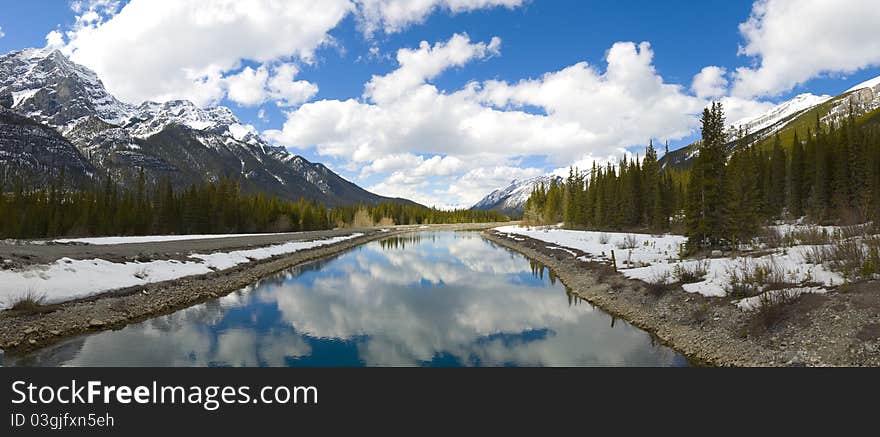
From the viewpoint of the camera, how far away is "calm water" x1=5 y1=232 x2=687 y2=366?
1302 centimetres

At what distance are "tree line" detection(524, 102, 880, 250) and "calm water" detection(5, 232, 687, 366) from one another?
12170 millimetres

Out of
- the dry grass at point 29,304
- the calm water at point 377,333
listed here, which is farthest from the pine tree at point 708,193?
the dry grass at point 29,304

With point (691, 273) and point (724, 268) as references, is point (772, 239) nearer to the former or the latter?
point (724, 268)

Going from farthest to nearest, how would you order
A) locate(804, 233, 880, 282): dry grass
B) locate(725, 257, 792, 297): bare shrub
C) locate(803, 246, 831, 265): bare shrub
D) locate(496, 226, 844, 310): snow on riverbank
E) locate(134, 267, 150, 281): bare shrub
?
locate(134, 267, 150, 281): bare shrub → locate(803, 246, 831, 265): bare shrub → locate(725, 257, 792, 297): bare shrub → locate(496, 226, 844, 310): snow on riverbank → locate(804, 233, 880, 282): dry grass

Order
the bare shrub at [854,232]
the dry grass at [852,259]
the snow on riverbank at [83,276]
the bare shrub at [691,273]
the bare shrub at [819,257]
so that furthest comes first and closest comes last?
the bare shrub at [691,273], the bare shrub at [854,232], the snow on riverbank at [83,276], the bare shrub at [819,257], the dry grass at [852,259]

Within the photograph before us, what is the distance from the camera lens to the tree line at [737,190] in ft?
91.9

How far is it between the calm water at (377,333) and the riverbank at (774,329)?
3.14 feet

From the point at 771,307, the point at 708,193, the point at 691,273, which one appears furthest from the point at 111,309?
the point at 708,193

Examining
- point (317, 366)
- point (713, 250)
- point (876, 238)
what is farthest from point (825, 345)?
point (713, 250)

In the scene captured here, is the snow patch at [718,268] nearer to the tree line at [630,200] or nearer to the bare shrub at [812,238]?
the bare shrub at [812,238]

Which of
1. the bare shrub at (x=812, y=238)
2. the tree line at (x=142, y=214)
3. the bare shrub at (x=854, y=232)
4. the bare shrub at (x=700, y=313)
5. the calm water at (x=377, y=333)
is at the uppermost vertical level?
the tree line at (x=142, y=214)

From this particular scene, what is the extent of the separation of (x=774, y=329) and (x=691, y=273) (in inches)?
290

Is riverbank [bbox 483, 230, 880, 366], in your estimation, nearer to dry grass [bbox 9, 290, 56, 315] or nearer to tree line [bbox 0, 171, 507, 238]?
dry grass [bbox 9, 290, 56, 315]

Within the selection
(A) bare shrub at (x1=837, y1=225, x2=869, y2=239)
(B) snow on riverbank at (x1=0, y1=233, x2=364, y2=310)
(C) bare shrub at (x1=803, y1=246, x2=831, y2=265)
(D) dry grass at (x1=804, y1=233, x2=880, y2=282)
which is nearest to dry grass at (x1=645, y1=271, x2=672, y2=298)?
(C) bare shrub at (x1=803, y1=246, x2=831, y2=265)
